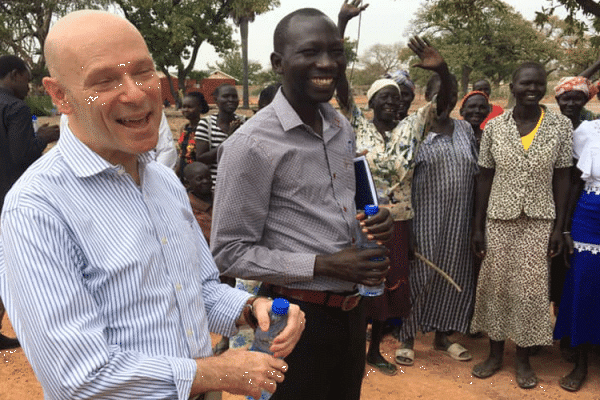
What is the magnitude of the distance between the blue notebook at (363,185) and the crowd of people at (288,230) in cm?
4

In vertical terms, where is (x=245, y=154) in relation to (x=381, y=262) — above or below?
above

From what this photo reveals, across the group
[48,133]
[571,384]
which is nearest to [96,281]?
[571,384]

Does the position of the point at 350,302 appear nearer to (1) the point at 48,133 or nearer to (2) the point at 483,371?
(2) the point at 483,371

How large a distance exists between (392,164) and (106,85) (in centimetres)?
265

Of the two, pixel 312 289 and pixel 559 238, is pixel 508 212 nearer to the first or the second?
pixel 559 238

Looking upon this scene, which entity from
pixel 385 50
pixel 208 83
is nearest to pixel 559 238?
pixel 208 83

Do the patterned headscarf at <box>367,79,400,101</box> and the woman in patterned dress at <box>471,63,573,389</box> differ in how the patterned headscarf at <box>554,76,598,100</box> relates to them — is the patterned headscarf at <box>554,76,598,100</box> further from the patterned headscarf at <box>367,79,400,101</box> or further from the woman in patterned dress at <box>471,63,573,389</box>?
the patterned headscarf at <box>367,79,400,101</box>

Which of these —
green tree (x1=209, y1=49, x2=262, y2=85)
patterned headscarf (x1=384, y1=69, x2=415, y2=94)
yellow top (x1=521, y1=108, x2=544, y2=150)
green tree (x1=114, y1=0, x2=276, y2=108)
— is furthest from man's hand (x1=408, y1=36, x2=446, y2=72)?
green tree (x1=209, y1=49, x2=262, y2=85)

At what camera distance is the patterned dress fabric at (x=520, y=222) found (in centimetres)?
351

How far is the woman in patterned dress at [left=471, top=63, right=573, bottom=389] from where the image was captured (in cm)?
352

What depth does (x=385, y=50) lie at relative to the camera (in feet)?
201

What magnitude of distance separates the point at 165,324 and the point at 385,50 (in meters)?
63.1

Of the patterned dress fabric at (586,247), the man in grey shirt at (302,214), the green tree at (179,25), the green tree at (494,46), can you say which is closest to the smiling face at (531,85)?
the patterned dress fabric at (586,247)

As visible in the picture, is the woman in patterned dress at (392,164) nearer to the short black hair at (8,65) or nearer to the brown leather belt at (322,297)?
the brown leather belt at (322,297)
